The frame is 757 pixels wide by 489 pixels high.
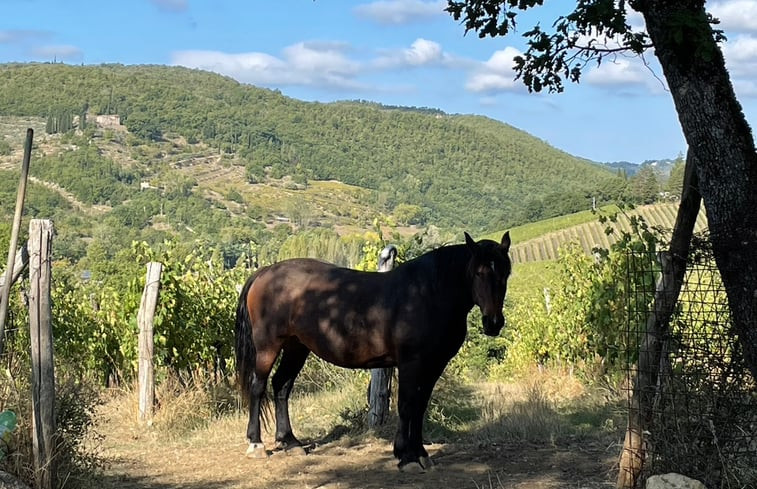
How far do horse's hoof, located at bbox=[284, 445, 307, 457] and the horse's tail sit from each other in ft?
2.41

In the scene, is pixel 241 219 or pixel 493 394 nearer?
pixel 493 394

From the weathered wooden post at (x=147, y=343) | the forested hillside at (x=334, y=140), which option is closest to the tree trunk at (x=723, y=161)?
the weathered wooden post at (x=147, y=343)

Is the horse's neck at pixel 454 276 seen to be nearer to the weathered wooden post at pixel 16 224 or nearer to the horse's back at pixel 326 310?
the horse's back at pixel 326 310

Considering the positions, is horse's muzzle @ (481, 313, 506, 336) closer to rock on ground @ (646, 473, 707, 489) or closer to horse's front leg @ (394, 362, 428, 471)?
horse's front leg @ (394, 362, 428, 471)

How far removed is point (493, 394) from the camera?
11375 millimetres

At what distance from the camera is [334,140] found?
581 feet

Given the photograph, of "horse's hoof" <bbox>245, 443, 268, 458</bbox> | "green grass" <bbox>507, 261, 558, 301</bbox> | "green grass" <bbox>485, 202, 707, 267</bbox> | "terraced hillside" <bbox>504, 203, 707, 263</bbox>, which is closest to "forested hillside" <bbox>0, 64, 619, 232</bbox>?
"green grass" <bbox>485, 202, 707, 267</bbox>

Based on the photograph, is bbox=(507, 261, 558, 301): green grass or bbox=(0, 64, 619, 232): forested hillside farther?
bbox=(0, 64, 619, 232): forested hillside

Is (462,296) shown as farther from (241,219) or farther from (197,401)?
(241,219)

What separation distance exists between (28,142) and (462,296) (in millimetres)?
3771

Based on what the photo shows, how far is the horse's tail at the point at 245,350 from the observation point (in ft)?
27.5

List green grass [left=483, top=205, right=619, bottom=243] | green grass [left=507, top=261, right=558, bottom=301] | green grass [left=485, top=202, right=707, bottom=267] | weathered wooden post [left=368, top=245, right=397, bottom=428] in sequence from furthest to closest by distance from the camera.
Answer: green grass [left=483, top=205, right=619, bottom=243]
green grass [left=485, top=202, right=707, bottom=267]
green grass [left=507, top=261, right=558, bottom=301]
weathered wooden post [left=368, top=245, right=397, bottom=428]

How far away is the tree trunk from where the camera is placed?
5023 millimetres

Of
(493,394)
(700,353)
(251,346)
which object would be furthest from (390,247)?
(700,353)
